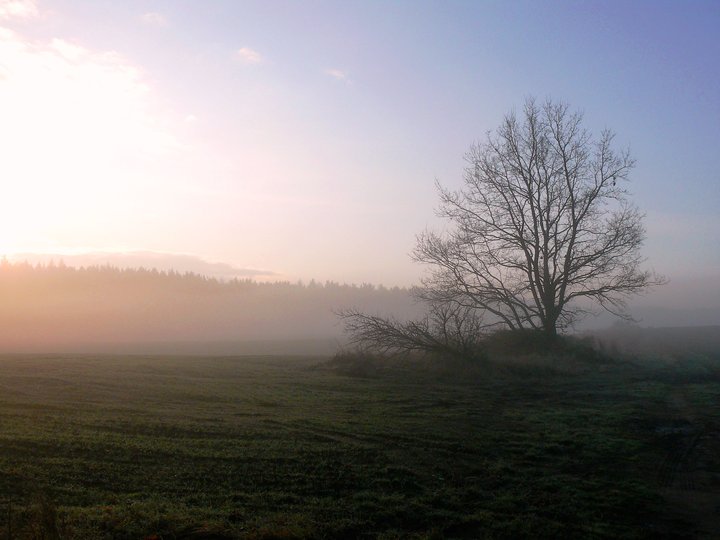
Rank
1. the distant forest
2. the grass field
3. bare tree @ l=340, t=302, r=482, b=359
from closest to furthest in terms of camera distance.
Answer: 1. the grass field
2. bare tree @ l=340, t=302, r=482, b=359
3. the distant forest

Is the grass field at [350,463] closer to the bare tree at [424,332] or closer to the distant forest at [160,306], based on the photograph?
the bare tree at [424,332]

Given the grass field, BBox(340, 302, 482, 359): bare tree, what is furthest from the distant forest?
the grass field

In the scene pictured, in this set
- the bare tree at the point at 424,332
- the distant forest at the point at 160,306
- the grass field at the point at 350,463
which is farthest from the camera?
the distant forest at the point at 160,306

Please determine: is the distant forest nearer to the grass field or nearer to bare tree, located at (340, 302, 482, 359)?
bare tree, located at (340, 302, 482, 359)

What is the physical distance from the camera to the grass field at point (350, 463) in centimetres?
586

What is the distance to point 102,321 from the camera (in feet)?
247

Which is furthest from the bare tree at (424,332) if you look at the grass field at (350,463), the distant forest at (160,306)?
the distant forest at (160,306)

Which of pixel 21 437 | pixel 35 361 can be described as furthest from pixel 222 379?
pixel 21 437

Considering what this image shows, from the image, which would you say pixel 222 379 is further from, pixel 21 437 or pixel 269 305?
pixel 269 305

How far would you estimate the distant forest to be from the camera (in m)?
69.7

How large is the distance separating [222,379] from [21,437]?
10315mm

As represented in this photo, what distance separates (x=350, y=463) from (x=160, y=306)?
8689 centimetres

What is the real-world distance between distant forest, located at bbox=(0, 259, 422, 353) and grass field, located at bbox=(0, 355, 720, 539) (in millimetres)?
47919

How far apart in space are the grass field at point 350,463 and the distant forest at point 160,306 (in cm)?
4792
